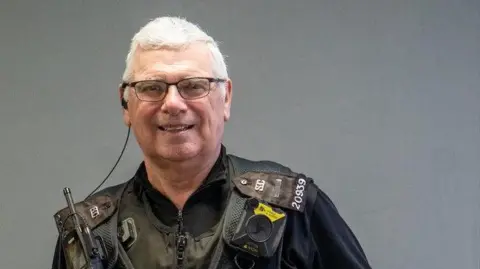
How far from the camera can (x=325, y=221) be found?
107 cm

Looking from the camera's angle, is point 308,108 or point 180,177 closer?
point 180,177

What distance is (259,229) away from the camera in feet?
3.24

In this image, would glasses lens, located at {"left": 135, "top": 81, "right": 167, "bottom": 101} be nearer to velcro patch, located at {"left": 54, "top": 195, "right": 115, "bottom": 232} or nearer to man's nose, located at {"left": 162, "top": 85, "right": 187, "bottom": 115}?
man's nose, located at {"left": 162, "top": 85, "right": 187, "bottom": 115}

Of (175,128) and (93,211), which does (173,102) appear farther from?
(93,211)

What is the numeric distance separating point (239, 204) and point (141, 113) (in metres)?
0.26

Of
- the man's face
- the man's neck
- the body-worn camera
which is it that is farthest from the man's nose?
the body-worn camera

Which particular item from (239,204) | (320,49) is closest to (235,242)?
(239,204)

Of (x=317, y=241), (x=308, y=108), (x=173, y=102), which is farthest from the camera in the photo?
(x=308, y=108)

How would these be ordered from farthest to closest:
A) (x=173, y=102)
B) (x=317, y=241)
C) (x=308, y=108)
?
(x=308, y=108) < (x=317, y=241) < (x=173, y=102)

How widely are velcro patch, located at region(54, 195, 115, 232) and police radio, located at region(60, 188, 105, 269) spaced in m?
0.02

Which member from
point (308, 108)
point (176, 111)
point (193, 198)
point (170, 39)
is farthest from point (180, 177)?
point (308, 108)

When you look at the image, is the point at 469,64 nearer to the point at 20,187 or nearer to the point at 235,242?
the point at 235,242

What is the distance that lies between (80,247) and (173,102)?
35cm

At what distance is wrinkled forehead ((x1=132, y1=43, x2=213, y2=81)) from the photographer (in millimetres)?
992
